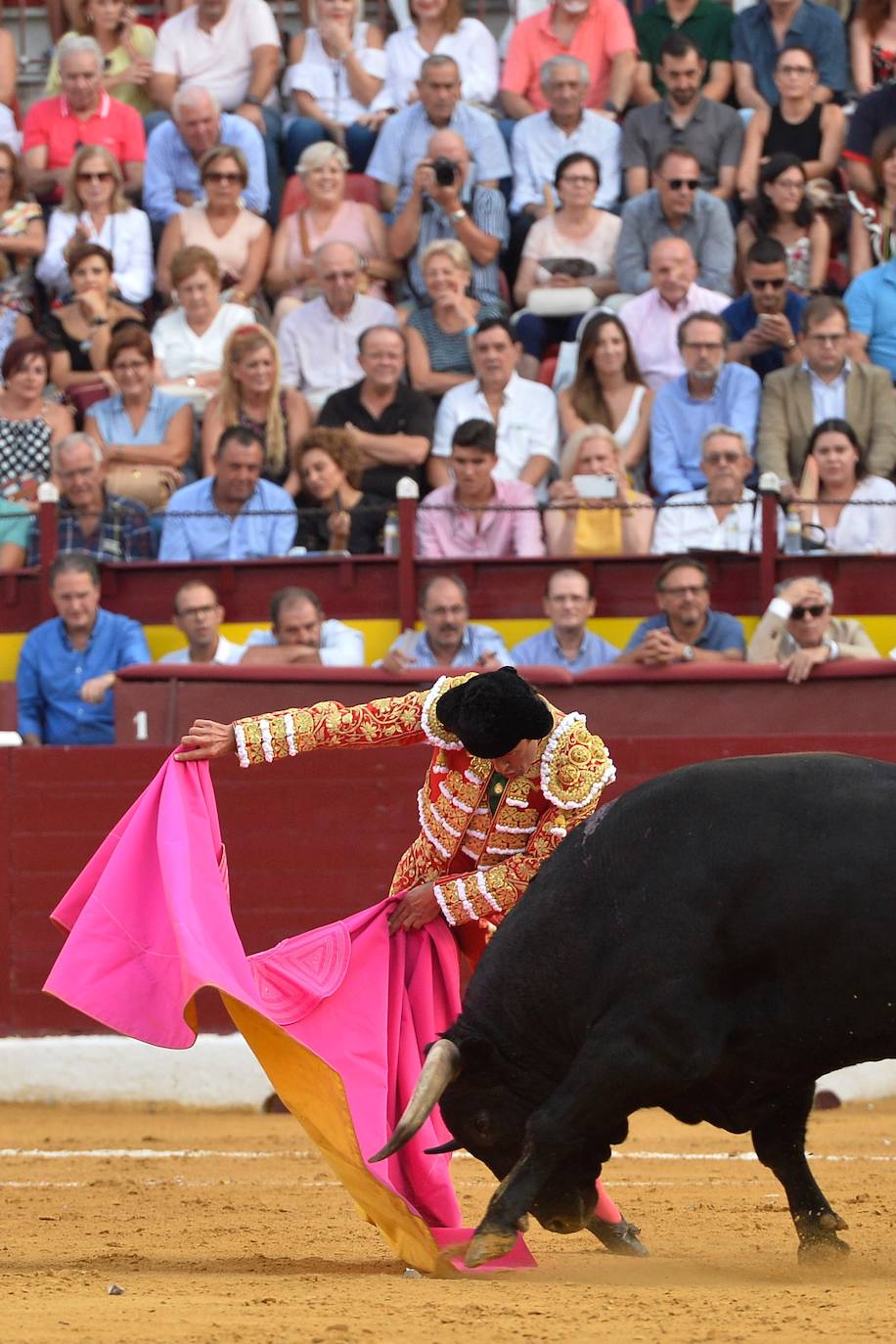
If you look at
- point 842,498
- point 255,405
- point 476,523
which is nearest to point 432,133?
point 255,405

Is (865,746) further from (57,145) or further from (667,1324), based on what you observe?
(57,145)

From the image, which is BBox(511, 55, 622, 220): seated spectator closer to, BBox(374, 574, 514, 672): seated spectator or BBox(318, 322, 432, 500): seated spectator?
BBox(318, 322, 432, 500): seated spectator

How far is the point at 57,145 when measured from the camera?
9805mm

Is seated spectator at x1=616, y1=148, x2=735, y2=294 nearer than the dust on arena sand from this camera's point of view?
No

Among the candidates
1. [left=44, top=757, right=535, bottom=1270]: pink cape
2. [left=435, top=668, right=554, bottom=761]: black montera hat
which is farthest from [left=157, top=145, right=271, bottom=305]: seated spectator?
[left=435, top=668, right=554, bottom=761]: black montera hat

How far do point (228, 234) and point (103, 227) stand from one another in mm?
521

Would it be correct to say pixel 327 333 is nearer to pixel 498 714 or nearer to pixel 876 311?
pixel 876 311

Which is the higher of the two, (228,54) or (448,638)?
(228,54)

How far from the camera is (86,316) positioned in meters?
8.98

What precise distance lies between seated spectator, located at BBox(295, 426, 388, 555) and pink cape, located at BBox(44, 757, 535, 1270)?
333cm

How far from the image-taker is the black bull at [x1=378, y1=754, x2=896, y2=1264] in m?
4.07

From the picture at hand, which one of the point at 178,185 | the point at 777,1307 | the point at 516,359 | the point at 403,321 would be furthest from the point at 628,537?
the point at 777,1307

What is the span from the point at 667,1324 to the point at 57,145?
7456 millimetres

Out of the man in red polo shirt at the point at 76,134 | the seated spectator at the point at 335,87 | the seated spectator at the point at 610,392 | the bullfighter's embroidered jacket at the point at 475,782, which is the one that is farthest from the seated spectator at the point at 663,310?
the bullfighter's embroidered jacket at the point at 475,782
